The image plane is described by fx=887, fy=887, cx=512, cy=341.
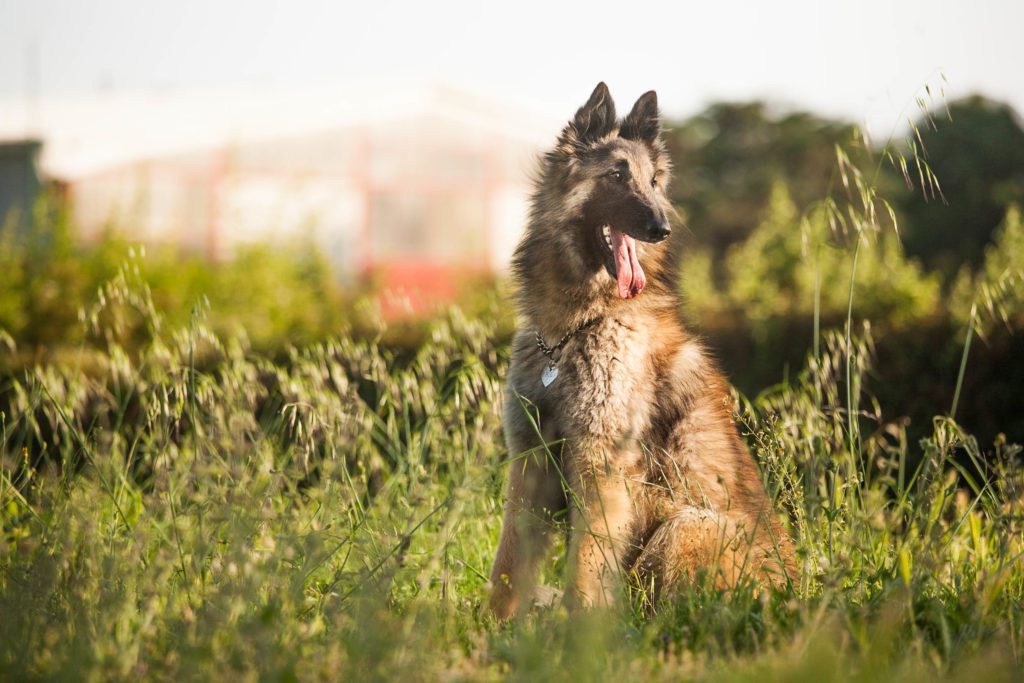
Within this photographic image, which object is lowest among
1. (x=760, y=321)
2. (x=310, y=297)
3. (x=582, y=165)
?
(x=310, y=297)

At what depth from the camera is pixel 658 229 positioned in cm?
361

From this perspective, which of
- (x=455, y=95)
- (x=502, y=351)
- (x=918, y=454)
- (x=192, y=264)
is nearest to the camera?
(x=502, y=351)

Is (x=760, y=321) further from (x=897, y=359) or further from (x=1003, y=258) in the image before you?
(x=1003, y=258)

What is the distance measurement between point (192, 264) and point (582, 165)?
28.4ft

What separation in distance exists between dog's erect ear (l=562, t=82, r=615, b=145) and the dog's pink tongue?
516 mm

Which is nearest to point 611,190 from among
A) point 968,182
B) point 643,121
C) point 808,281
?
point 643,121

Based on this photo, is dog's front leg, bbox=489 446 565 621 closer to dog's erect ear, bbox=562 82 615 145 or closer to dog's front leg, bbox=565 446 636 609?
dog's front leg, bbox=565 446 636 609

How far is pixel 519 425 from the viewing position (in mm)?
3574

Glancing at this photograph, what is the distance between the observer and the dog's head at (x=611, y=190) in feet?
12.1

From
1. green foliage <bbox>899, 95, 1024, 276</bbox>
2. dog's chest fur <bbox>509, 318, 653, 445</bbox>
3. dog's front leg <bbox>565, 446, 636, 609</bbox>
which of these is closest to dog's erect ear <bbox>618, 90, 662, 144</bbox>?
dog's chest fur <bbox>509, 318, 653, 445</bbox>

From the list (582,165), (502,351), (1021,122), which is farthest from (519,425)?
(1021,122)

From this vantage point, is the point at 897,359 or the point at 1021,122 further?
the point at 1021,122

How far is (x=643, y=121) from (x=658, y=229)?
2.35 feet

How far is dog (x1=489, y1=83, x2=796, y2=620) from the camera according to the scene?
3268 mm
